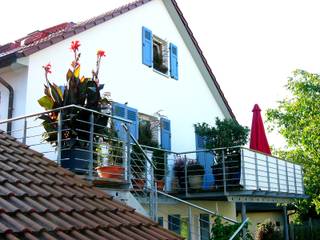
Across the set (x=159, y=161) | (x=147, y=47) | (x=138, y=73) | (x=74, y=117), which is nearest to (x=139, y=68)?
(x=138, y=73)

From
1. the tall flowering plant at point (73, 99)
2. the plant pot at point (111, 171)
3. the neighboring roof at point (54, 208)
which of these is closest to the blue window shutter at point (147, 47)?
the tall flowering plant at point (73, 99)

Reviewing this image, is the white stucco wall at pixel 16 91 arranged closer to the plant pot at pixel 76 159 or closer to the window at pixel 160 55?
the plant pot at pixel 76 159

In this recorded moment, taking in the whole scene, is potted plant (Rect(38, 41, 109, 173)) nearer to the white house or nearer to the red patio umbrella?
the white house

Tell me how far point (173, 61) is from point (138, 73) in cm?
240

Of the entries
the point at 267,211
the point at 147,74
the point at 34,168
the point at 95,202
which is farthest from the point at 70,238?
the point at 267,211

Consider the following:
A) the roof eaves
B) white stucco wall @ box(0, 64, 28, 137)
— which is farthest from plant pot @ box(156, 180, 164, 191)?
the roof eaves

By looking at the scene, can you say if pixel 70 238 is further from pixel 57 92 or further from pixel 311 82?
pixel 311 82

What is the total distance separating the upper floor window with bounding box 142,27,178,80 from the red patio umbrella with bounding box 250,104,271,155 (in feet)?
10.2

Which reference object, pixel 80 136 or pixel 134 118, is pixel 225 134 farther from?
pixel 80 136

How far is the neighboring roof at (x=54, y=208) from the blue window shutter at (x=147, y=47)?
863 centimetres

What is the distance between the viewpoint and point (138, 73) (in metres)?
13.7

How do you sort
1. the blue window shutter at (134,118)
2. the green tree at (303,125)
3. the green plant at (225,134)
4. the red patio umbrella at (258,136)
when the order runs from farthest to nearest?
the green tree at (303,125) < the red patio umbrella at (258,136) < the green plant at (225,134) < the blue window shutter at (134,118)

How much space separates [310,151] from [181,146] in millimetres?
8835

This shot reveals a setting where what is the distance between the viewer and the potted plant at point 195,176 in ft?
41.9
